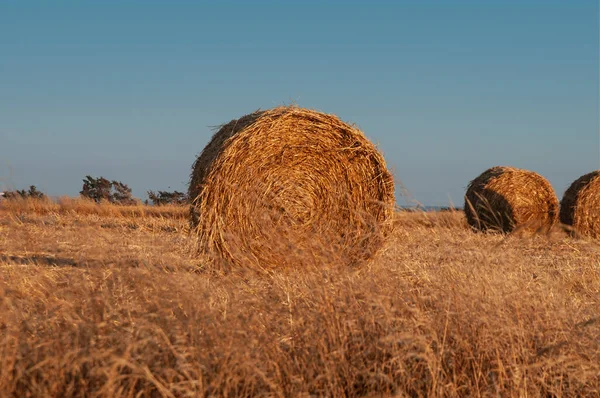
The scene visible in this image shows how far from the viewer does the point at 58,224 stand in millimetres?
13930

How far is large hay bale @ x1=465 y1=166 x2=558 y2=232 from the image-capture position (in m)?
15.4

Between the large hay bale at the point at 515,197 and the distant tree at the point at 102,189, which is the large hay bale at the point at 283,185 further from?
the distant tree at the point at 102,189

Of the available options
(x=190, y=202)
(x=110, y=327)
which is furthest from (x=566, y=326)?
(x=190, y=202)

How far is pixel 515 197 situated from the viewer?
50.8 feet

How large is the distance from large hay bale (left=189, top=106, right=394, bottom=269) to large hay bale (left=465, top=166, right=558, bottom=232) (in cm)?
752

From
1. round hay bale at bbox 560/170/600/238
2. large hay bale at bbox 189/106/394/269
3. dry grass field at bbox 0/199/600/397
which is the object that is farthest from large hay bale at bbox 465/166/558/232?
dry grass field at bbox 0/199/600/397

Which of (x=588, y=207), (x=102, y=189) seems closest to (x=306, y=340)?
(x=588, y=207)

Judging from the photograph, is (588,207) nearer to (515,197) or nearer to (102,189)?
(515,197)

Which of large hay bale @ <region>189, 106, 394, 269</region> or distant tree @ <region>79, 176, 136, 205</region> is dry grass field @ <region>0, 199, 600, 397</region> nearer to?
large hay bale @ <region>189, 106, 394, 269</region>

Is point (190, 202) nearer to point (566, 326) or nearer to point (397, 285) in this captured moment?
point (397, 285)

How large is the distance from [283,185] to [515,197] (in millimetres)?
8942

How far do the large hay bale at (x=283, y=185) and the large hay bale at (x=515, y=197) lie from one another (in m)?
7.52

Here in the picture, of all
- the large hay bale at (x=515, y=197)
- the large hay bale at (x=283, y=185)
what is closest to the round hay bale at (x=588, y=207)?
the large hay bale at (x=515, y=197)

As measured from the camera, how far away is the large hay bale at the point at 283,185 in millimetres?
7707
